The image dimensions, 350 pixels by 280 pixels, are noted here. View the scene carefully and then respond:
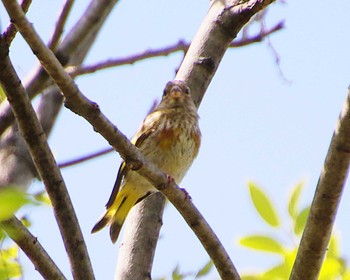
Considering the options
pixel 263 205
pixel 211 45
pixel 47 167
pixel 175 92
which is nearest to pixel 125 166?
pixel 175 92

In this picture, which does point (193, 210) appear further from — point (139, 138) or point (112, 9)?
point (139, 138)

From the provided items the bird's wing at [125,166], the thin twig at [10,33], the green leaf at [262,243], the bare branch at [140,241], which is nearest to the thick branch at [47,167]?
the thin twig at [10,33]

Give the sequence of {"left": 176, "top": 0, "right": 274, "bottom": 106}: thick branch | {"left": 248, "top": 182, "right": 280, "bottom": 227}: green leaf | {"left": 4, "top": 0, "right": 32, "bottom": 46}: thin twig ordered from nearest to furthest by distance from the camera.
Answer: {"left": 4, "top": 0, "right": 32, "bottom": 46}: thin twig, {"left": 248, "top": 182, "right": 280, "bottom": 227}: green leaf, {"left": 176, "top": 0, "right": 274, "bottom": 106}: thick branch

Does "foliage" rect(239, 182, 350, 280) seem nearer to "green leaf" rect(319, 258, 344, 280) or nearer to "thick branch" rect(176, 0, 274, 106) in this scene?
"green leaf" rect(319, 258, 344, 280)

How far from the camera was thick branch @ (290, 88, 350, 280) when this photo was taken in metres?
2.56

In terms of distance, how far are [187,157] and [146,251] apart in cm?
183

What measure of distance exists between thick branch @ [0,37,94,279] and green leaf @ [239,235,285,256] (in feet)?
2.29

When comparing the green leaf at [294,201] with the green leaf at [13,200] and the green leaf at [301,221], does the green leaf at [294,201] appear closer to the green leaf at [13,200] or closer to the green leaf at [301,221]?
the green leaf at [301,221]

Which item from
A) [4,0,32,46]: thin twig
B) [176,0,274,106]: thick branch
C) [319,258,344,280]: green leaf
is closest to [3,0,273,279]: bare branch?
[176,0,274,106]: thick branch

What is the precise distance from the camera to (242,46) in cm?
413

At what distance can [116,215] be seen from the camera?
5.54 meters

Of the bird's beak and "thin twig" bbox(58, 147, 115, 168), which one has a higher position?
the bird's beak

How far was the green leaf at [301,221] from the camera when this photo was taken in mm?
2729

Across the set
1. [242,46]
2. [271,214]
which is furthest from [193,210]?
[242,46]
